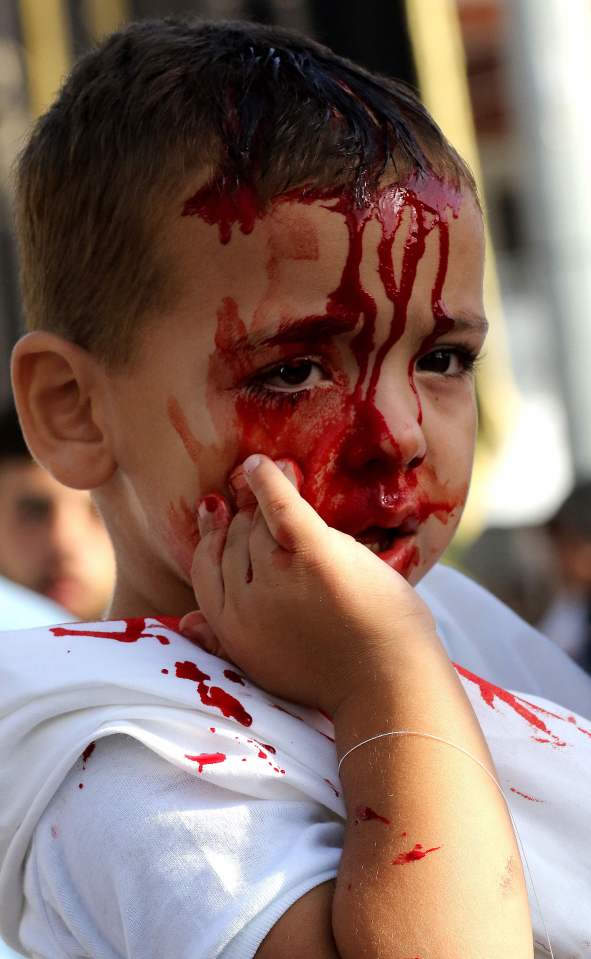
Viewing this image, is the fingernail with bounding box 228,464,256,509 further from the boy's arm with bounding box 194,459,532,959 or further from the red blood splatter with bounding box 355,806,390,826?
the red blood splatter with bounding box 355,806,390,826

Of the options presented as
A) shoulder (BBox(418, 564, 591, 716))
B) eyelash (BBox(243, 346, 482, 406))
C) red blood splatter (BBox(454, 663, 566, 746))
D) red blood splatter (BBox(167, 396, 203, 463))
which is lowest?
shoulder (BBox(418, 564, 591, 716))

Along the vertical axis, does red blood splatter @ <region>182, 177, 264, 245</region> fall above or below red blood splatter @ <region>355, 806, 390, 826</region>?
above

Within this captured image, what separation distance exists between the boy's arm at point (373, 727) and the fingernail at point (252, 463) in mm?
21

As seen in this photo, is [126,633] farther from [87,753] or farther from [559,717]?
[559,717]

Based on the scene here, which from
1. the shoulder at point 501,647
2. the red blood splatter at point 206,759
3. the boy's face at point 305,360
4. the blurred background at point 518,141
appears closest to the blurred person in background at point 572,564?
the blurred background at point 518,141

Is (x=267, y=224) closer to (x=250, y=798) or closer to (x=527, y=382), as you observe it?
(x=250, y=798)

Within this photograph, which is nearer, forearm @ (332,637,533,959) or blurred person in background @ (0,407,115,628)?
forearm @ (332,637,533,959)

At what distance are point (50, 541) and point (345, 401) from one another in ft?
11.3

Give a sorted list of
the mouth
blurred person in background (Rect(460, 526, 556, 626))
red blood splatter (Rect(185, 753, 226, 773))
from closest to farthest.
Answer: red blood splatter (Rect(185, 753, 226, 773)), the mouth, blurred person in background (Rect(460, 526, 556, 626))

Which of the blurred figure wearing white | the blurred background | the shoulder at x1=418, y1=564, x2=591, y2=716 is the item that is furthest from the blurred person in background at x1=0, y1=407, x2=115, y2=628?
the shoulder at x1=418, y1=564, x2=591, y2=716

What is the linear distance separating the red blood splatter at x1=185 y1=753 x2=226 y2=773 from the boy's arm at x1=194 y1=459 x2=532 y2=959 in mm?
128

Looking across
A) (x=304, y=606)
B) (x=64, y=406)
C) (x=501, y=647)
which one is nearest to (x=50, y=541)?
(x=501, y=647)

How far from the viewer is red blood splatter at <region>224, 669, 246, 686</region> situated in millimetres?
1498

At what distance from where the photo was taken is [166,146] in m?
1.59
